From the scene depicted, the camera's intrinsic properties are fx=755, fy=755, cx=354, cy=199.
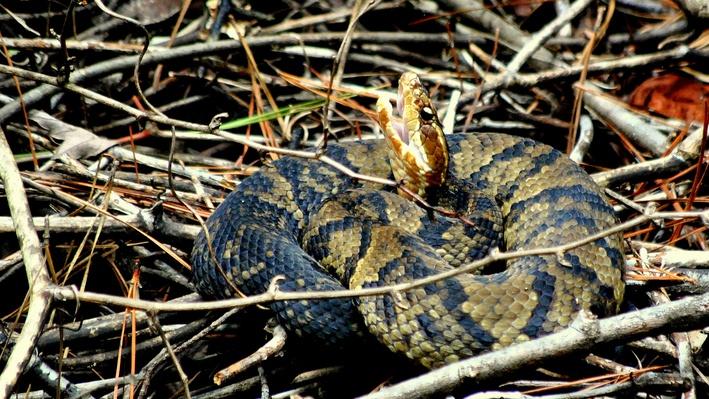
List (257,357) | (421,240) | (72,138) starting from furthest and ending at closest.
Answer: (72,138)
(421,240)
(257,357)

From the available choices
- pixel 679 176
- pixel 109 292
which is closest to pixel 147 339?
pixel 109 292

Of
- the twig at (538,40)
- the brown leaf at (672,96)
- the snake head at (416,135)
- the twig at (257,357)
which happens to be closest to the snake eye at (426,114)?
the snake head at (416,135)

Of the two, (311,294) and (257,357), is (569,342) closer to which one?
(311,294)

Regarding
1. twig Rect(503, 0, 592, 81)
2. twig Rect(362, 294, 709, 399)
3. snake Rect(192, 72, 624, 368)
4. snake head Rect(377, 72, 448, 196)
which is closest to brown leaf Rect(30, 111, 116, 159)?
snake Rect(192, 72, 624, 368)

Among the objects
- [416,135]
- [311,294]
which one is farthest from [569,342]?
[416,135]

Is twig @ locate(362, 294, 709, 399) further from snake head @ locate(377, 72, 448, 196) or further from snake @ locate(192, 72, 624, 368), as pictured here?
snake head @ locate(377, 72, 448, 196)

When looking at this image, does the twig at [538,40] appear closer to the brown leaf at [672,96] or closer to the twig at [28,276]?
the brown leaf at [672,96]
